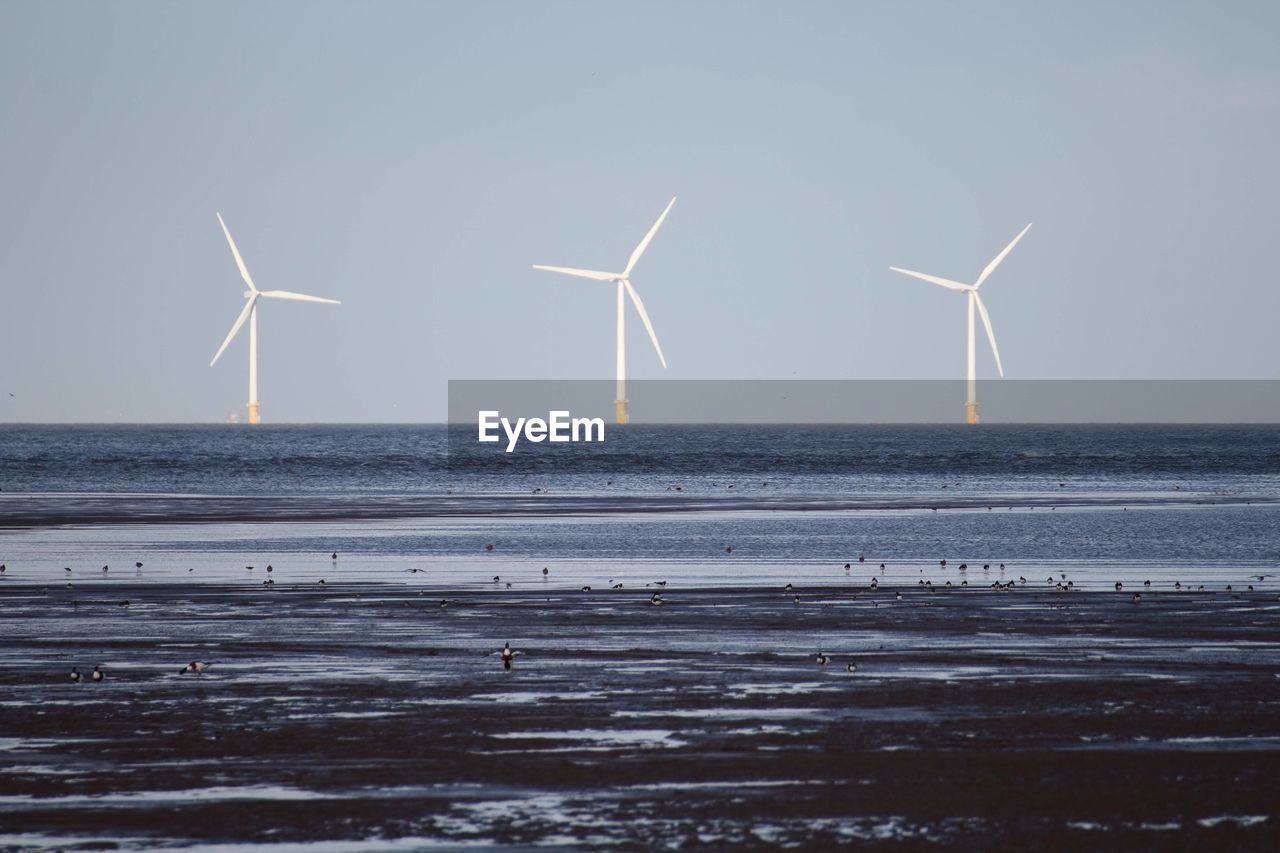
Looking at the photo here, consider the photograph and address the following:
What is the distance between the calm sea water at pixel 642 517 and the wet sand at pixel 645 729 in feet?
32.2

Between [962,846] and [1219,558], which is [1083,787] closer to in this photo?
[962,846]

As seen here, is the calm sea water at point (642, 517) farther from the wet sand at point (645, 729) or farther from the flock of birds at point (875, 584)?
the wet sand at point (645, 729)

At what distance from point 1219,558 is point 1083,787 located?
26475 millimetres

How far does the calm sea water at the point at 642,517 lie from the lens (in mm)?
40312

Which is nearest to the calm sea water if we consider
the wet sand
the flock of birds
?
the flock of birds

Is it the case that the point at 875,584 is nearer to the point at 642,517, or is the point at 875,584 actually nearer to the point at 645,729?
the point at 645,729

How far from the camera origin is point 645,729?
17062mm

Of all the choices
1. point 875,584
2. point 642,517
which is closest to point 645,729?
point 875,584

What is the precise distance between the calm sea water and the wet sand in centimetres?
982

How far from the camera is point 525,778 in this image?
14859 millimetres

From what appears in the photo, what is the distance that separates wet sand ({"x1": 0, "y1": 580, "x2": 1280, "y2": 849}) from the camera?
13.3 metres

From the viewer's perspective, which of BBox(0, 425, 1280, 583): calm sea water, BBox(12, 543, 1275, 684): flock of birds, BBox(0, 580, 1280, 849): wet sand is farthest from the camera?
BBox(0, 425, 1280, 583): calm sea water

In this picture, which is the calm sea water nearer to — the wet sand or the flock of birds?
the flock of birds

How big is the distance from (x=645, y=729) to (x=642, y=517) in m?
41.6
